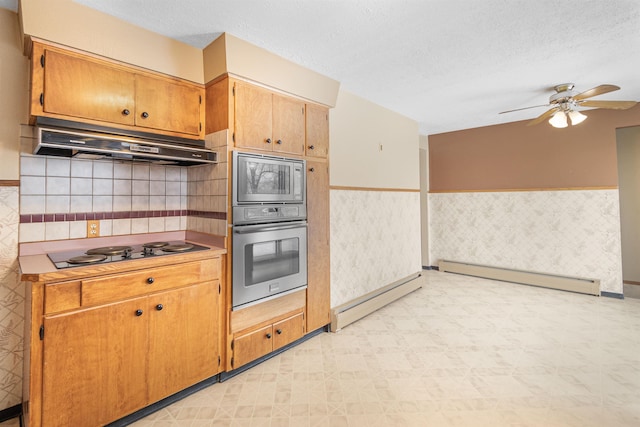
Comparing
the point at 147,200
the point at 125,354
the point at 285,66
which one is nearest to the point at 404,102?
the point at 285,66

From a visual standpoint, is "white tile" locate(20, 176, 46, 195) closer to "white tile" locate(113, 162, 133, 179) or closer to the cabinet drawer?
"white tile" locate(113, 162, 133, 179)

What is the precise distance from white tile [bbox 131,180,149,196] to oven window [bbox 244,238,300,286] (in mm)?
952

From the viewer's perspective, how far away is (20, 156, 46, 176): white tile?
1870 millimetres

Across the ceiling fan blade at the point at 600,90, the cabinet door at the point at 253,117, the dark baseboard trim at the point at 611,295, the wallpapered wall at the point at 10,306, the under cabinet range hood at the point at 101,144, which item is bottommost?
the dark baseboard trim at the point at 611,295

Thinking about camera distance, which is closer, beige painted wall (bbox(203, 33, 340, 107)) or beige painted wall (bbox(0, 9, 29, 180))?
beige painted wall (bbox(0, 9, 29, 180))

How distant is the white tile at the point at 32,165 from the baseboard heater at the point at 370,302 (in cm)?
254

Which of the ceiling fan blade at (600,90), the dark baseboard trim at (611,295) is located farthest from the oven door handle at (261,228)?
the dark baseboard trim at (611,295)

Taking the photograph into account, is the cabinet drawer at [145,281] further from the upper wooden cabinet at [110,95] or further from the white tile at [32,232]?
the upper wooden cabinet at [110,95]

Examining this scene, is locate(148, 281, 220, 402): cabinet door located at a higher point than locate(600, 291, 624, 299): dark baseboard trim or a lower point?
higher

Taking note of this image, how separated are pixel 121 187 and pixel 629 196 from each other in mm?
6385

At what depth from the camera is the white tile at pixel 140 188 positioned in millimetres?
2348

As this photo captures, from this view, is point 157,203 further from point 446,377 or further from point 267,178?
point 446,377

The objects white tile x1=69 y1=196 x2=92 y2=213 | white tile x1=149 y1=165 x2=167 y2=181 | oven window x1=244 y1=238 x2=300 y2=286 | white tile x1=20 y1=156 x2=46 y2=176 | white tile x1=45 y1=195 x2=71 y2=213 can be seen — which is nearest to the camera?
white tile x1=20 y1=156 x2=46 y2=176

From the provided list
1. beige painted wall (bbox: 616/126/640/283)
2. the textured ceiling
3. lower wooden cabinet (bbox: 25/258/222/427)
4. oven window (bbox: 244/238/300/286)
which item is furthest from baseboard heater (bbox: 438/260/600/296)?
lower wooden cabinet (bbox: 25/258/222/427)
